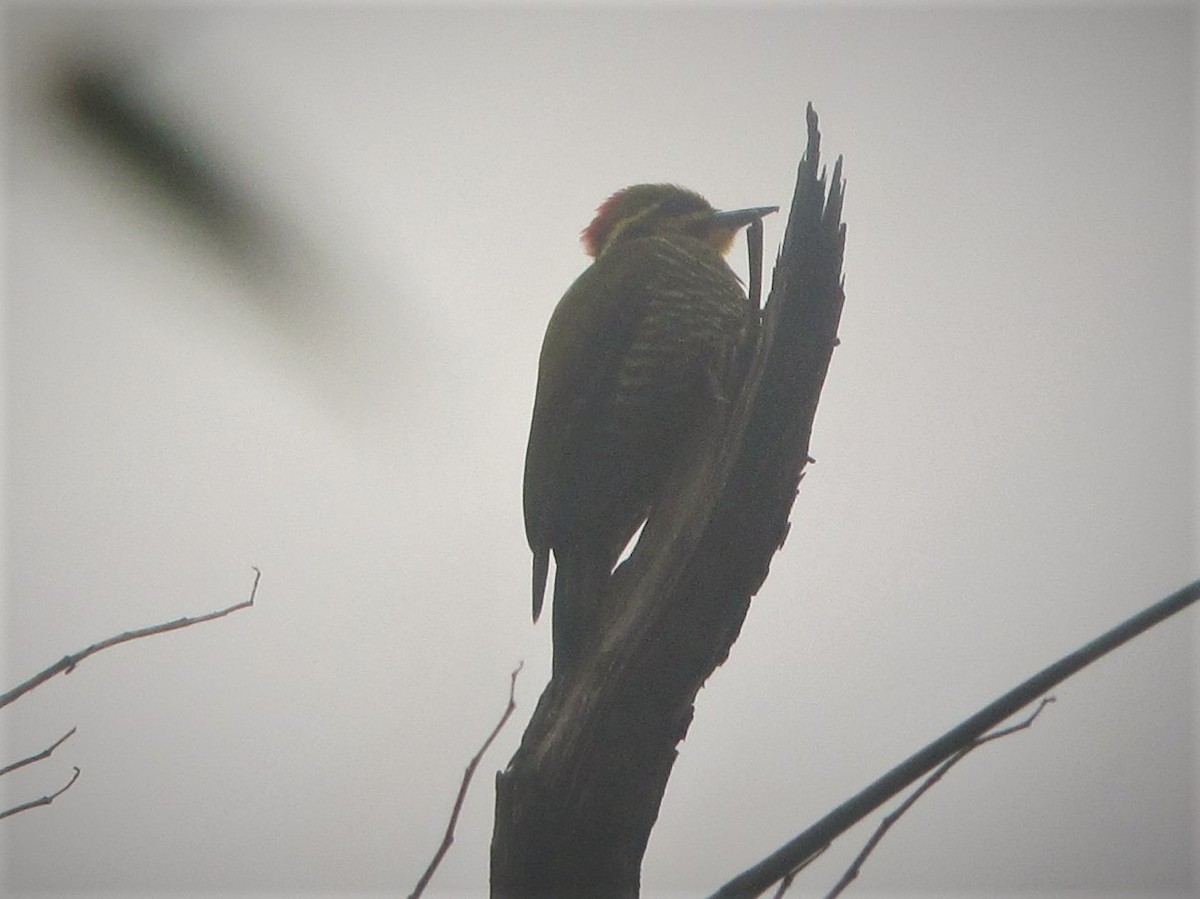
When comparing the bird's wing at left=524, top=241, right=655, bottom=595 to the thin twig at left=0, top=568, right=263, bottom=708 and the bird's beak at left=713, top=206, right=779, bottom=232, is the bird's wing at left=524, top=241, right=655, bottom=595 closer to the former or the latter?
the bird's beak at left=713, top=206, right=779, bottom=232

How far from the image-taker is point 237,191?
175 centimetres

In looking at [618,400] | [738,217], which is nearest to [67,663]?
[618,400]

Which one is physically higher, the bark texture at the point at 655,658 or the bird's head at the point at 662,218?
the bird's head at the point at 662,218

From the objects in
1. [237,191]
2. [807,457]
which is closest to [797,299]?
[807,457]

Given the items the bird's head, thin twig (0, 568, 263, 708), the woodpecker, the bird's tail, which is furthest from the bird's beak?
thin twig (0, 568, 263, 708)

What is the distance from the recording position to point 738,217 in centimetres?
344

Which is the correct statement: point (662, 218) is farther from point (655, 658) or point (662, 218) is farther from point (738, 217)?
point (655, 658)

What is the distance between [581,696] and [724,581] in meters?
0.35

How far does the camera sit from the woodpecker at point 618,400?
3.00 m

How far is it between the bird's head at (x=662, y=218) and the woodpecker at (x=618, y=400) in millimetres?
343

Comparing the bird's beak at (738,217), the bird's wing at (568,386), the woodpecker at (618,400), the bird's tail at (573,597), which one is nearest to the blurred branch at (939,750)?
the bird's tail at (573,597)

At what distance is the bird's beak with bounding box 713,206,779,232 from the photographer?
11.0 feet

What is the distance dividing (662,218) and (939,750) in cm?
273

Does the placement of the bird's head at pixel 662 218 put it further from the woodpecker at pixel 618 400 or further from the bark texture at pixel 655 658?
the bark texture at pixel 655 658
